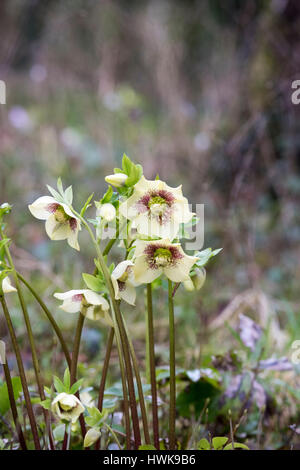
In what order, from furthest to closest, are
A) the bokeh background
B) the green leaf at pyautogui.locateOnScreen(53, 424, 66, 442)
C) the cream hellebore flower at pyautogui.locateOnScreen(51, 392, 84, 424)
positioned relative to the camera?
the bokeh background < the green leaf at pyautogui.locateOnScreen(53, 424, 66, 442) < the cream hellebore flower at pyautogui.locateOnScreen(51, 392, 84, 424)

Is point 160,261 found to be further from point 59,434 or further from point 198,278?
point 59,434

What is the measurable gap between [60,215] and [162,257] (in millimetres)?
135

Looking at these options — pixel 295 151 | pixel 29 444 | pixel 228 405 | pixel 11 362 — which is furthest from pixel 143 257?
pixel 295 151

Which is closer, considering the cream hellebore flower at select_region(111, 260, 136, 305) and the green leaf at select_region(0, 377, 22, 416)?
the cream hellebore flower at select_region(111, 260, 136, 305)

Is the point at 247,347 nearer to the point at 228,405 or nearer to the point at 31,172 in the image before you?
the point at 228,405

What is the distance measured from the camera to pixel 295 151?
236cm

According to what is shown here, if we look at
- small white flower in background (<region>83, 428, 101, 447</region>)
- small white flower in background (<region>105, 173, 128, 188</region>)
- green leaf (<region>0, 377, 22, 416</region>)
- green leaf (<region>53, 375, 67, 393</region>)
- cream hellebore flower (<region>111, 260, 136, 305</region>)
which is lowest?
small white flower in background (<region>83, 428, 101, 447</region>)

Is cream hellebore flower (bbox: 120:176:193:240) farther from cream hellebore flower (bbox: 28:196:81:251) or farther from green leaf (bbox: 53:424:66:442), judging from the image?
green leaf (bbox: 53:424:66:442)

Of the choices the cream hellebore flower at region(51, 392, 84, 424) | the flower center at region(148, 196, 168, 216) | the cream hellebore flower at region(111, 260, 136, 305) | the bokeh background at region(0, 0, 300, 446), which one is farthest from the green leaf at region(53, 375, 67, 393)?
the bokeh background at region(0, 0, 300, 446)

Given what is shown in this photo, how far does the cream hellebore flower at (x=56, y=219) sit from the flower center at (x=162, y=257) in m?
0.09

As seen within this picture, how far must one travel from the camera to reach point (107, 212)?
56 centimetres

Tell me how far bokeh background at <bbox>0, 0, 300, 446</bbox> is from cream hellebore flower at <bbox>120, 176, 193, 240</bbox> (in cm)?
51

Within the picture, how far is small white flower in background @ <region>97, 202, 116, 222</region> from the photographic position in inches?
22.1

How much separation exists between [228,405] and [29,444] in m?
0.37
